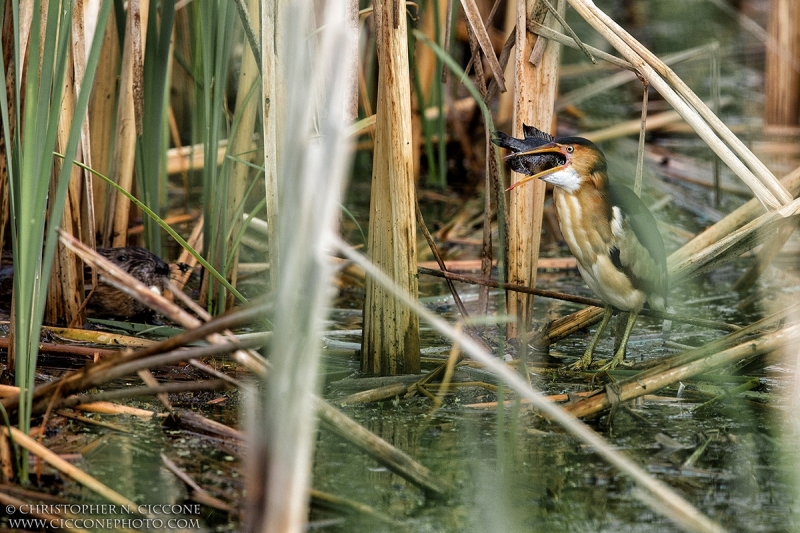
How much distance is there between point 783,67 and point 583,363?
3995mm

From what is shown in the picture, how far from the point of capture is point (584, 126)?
6477 millimetres

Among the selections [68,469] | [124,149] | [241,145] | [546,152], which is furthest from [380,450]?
[124,149]

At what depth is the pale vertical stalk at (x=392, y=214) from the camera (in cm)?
264

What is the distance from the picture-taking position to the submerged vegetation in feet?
5.51

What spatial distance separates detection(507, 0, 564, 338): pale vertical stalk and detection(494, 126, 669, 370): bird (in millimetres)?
82

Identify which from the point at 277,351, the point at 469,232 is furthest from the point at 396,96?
the point at 469,232

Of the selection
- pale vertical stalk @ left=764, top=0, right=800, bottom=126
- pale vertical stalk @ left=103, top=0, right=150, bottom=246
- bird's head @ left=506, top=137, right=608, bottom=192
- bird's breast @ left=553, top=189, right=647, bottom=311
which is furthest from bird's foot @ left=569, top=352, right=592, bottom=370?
pale vertical stalk @ left=764, top=0, right=800, bottom=126

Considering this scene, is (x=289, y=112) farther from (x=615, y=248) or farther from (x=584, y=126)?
(x=584, y=126)

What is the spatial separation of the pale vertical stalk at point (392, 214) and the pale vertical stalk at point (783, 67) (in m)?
4.27

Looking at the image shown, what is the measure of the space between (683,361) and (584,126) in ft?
13.3

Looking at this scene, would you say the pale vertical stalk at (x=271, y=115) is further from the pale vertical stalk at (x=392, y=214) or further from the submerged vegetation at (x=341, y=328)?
the pale vertical stalk at (x=392, y=214)

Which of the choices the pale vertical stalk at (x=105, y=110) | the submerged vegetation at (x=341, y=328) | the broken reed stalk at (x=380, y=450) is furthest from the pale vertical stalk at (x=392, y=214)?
the pale vertical stalk at (x=105, y=110)

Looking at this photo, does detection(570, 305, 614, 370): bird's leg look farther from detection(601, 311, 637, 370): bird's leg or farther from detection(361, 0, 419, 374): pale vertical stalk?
detection(361, 0, 419, 374): pale vertical stalk

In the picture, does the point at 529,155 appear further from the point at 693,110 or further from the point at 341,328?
the point at 341,328
